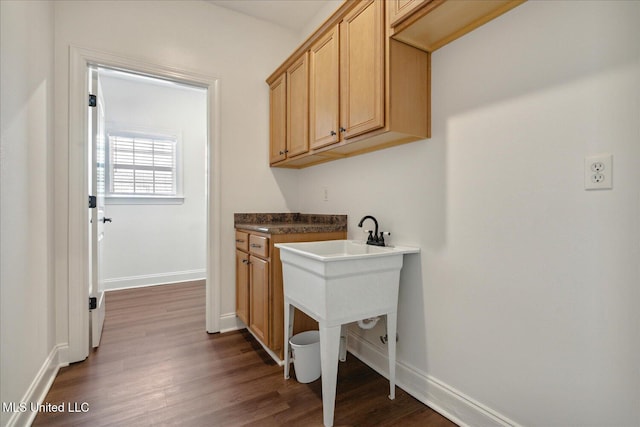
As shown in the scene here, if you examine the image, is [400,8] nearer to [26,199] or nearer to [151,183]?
[26,199]

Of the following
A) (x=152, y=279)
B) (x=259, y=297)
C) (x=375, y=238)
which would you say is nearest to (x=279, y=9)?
(x=375, y=238)

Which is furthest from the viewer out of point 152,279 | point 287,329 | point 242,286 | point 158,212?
point 158,212

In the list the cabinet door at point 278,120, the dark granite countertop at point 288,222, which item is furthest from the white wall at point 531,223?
the cabinet door at point 278,120

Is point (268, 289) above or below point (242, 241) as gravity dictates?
below

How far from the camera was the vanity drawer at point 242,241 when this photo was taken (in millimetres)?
2375

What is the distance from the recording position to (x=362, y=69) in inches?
65.0

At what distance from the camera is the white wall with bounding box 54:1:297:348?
2.04 meters

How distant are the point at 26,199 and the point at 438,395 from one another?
7.75ft

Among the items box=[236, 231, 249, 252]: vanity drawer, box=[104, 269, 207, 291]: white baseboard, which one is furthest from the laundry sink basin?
box=[104, 269, 207, 291]: white baseboard

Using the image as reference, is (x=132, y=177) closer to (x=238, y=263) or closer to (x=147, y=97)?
(x=147, y=97)

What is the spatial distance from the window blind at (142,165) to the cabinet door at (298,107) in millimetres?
2550

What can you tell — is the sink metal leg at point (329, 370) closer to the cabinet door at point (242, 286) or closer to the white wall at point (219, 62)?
the cabinet door at point (242, 286)

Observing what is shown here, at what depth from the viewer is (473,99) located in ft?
4.68

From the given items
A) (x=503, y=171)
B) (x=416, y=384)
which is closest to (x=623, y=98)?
(x=503, y=171)
